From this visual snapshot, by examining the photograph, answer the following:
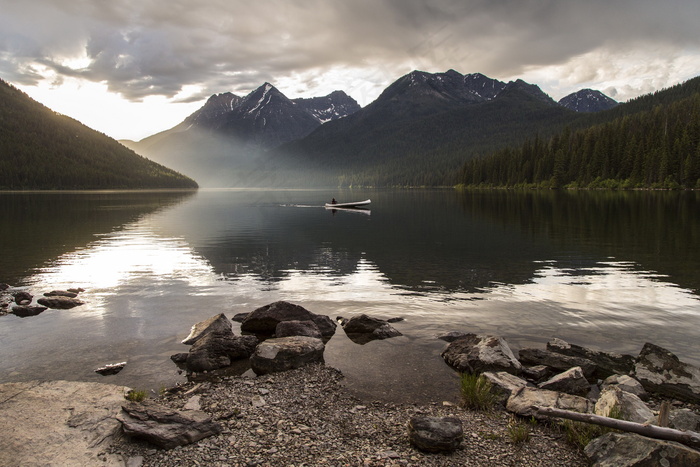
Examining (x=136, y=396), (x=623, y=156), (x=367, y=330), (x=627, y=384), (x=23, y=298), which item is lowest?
(x=367, y=330)

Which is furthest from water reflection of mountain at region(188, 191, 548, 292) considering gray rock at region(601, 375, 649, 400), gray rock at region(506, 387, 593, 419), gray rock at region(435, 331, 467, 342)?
gray rock at region(506, 387, 593, 419)

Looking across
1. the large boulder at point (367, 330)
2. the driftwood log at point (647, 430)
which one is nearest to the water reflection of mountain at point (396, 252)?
the large boulder at point (367, 330)

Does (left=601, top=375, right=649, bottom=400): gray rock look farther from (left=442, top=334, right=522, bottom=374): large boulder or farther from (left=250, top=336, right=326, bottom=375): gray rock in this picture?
(left=250, top=336, right=326, bottom=375): gray rock

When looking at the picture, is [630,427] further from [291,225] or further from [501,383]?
[291,225]

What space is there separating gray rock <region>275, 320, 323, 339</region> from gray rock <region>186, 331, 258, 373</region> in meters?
1.09

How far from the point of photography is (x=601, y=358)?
13078 mm

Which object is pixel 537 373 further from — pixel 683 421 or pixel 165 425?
pixel 165 425

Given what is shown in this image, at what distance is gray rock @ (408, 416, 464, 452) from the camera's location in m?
8.09

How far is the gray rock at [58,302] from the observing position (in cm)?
1952

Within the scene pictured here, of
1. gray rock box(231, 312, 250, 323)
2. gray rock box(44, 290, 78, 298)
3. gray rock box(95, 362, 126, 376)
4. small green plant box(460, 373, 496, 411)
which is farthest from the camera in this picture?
gray rock box(44, 290, 78, 298)

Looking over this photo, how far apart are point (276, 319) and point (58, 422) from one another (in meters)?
8.33

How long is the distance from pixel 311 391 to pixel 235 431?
275 cm

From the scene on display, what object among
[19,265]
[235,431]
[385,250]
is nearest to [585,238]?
[385,250]

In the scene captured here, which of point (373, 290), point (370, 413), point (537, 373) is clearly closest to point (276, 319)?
point (370, 413)
